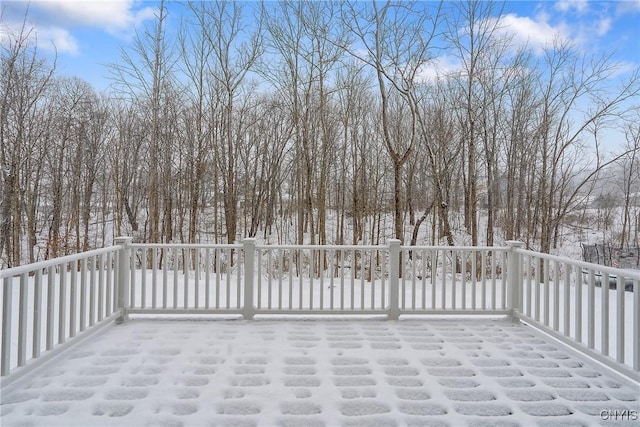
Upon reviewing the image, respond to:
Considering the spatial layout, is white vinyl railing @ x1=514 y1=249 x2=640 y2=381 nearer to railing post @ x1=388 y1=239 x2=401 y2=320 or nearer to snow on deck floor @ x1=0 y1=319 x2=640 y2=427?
snow on deck floor @ x1=0 y1=319 x2=640 y2=427

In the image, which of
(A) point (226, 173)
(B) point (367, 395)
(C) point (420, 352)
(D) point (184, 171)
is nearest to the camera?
(B) point (367, 395)

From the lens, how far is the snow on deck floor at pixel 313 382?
6.35ft

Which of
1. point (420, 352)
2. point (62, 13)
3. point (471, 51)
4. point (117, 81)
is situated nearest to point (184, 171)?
point (117, 81)

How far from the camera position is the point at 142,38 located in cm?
727

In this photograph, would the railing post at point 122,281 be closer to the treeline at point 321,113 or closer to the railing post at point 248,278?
the railing post at point 248,278

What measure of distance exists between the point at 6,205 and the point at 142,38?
4216mm

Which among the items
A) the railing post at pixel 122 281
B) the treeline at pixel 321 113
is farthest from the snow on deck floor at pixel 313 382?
the treeline at pixel 321 113

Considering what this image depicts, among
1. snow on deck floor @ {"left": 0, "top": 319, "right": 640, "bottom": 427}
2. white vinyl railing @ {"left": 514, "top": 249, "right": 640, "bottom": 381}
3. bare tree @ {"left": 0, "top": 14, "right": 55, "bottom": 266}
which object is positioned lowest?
snow on deck floor @ {"left": 0, "top": 319, "right": 640, "bottom": 427}

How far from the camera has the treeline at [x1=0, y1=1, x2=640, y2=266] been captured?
22.0 feet

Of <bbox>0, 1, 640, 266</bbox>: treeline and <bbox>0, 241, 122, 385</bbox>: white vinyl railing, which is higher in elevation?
<bbox>0, 1, 640, 266</bbox>: treeline

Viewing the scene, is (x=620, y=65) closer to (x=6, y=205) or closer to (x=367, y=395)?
(x=367, y=395)

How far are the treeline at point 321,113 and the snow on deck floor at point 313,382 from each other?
4.29 metres

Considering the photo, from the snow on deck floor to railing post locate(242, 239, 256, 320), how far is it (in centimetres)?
37

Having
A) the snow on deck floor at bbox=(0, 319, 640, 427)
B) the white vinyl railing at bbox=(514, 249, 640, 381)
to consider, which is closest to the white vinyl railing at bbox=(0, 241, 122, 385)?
the snow on deck floor at bbox=(0, 319, 640, 427)
